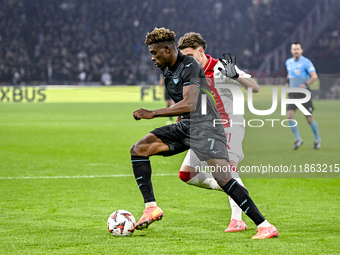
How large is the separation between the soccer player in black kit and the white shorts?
1.17ft

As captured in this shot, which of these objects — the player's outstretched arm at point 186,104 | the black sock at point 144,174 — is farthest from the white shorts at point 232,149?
the player's outstretched arm at point 186,104

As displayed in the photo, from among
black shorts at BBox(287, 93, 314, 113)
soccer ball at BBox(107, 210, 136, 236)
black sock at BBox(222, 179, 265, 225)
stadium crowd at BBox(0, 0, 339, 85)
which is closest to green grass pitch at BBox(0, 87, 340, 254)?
soccer ball at BBox(107, 210, 136, 236)

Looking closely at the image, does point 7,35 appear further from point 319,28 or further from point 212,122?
point 212,122

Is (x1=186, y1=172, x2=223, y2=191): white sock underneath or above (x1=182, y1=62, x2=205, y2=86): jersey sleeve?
underneath

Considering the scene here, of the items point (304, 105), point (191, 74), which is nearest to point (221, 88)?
point (191, 74)

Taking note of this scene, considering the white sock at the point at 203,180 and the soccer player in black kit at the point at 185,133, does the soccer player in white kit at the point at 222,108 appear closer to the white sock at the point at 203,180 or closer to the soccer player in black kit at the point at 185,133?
the white sock at the point at 203,180

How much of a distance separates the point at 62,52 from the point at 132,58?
14.2ft

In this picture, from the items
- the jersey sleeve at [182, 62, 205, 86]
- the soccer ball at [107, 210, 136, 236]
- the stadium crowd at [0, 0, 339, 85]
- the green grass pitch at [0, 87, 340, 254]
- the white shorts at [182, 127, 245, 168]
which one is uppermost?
the stadium crowd at [0, 0, 339, 85]

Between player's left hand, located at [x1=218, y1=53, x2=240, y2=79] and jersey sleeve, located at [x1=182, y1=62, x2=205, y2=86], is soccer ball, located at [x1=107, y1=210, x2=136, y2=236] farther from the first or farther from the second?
player's left hand, located at [x1=218, y1=53, x2=240, y2=79]

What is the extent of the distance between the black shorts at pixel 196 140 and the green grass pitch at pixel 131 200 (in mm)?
733

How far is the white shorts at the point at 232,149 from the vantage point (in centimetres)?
534

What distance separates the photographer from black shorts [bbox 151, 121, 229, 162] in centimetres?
477

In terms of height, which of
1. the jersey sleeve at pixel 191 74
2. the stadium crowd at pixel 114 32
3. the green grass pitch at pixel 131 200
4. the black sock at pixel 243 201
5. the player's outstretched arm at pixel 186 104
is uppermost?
the stadium crowd at pixel 114 32

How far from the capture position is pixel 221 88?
5559 millimetres
